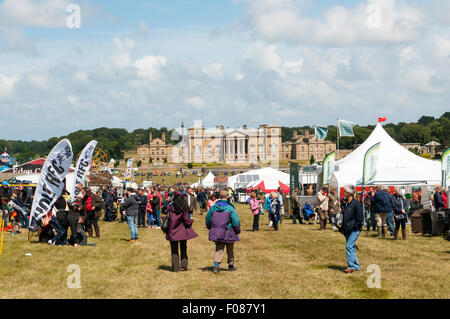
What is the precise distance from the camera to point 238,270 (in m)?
11.4

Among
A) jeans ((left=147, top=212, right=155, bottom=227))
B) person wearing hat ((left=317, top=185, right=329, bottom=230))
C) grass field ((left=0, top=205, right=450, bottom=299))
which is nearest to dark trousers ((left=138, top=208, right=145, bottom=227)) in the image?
jeans ((left=147, top=212, right=155, bottom=227))

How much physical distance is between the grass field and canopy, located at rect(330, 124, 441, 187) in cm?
795

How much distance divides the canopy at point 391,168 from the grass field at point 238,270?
7.95 metres

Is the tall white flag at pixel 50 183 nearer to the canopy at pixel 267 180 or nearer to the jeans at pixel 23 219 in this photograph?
the jeans at pixel 23 219

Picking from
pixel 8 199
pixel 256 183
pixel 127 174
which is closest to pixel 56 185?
pixel 8 199

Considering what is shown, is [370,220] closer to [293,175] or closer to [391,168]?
[391,168]

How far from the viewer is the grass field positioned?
9047mm

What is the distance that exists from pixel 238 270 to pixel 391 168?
16.5 m

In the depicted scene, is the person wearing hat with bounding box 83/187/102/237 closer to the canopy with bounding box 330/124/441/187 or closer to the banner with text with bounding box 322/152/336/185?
the canopy with bounding box 330/124/441/187

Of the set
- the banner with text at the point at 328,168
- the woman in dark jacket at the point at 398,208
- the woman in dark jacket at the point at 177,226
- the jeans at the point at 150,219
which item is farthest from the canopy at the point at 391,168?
the woman in dark jacket at the point at 177,226

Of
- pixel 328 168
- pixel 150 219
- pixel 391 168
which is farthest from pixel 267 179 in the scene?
pixel 150 219

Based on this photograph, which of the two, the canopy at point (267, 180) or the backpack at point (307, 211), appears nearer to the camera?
the backpack at point (307, 211)

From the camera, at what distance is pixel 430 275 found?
419 inches

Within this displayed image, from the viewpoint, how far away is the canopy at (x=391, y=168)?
2523 centimetres
